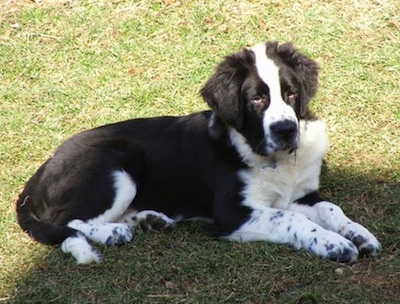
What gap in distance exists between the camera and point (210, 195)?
21.1 feet

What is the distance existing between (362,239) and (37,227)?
7.42ft

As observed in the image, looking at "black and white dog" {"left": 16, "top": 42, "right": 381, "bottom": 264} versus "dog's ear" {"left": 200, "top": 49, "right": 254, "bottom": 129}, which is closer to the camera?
"black and white dog" {"left": 16, "top": 42, "right": 381, "bottom": 264}

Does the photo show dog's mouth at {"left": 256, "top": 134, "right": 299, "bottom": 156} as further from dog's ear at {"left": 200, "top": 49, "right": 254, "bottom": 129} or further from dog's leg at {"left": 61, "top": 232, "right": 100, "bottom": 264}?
dog's leg at {"left": 61, "top": 232, "right": 100, "bottom": 264}

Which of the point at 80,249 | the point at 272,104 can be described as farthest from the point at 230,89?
the point at 80,249

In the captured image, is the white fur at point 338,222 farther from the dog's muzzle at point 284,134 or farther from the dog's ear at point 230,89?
the dog's ear at point 230,89

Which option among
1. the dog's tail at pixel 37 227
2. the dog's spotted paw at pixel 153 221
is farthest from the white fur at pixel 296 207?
the dog's tail at pixel 37 227

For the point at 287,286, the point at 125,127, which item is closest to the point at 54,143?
the point at 125,127

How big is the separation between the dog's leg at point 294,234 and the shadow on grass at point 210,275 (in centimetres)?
7

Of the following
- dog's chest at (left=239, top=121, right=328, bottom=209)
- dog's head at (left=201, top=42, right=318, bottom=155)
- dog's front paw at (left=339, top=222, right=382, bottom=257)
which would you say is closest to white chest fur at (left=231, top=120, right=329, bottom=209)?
dog's chest at (left=239, top=121, right=328, bottom=209)

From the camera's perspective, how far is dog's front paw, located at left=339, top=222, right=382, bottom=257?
5797mm

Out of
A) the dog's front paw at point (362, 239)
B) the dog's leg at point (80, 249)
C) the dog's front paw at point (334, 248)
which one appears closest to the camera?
the dog's front paw at point (334, 248)

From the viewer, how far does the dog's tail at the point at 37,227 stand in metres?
6.20

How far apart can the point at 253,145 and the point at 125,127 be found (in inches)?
43.0

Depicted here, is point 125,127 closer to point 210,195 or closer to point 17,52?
point 210,195
